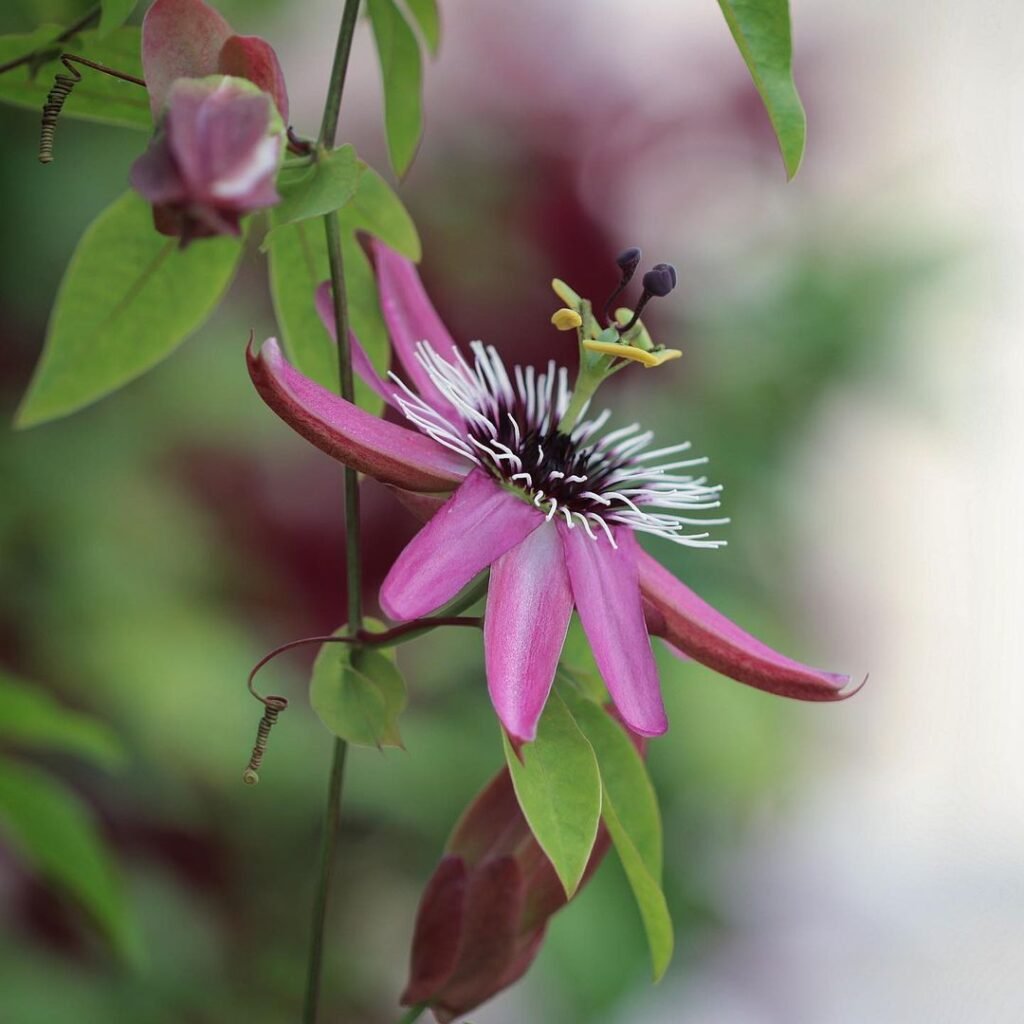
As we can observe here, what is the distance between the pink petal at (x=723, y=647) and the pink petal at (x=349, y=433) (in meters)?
0.07

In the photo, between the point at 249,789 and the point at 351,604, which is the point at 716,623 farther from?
the point at 249,789

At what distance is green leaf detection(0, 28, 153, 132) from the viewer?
0.45 metres

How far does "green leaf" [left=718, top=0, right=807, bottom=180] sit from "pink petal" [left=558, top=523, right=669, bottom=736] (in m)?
0.12

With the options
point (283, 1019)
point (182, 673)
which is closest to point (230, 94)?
point (182, 673)

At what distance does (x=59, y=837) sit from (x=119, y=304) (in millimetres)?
272

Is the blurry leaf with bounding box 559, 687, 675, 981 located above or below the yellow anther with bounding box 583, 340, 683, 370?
below

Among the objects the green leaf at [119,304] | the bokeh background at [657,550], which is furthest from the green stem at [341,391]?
the bokeh background at [657,550]

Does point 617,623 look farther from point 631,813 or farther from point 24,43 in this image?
point 24,43

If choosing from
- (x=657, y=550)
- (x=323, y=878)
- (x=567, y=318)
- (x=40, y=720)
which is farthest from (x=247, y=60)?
(x=657, y=550)

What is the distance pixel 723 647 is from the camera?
1.27 feet

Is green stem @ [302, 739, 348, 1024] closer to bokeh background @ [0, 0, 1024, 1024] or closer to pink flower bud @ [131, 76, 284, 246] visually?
pink flower bud @ [131, 76, 284, 246]

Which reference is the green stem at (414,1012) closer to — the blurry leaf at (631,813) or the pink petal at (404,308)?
the blurry leaf at (631,813)

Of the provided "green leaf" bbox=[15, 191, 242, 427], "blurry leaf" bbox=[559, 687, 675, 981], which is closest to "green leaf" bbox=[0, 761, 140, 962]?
"green leaf" bbox=[15, 191, 242, 427]

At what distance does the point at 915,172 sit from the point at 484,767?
2.35 feet
